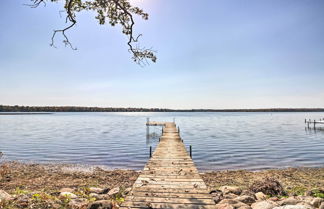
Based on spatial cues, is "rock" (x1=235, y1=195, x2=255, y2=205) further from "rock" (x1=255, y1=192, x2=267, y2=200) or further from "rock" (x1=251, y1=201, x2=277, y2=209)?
"rock" (x1=255, y1=192, x2=267, y2=200)

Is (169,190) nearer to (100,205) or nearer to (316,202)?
(100,205)

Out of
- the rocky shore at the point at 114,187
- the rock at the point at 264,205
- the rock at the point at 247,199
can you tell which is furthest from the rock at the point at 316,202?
the rock at the point at 247,199

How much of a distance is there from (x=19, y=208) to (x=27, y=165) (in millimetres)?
12779

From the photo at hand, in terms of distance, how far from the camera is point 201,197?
6.58 meters

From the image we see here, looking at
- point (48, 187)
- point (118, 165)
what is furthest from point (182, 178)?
point (118, 165)

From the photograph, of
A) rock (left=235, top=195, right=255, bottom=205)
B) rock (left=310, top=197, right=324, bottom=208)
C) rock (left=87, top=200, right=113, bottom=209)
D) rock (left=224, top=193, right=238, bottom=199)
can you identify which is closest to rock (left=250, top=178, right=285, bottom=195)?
rock (left=224, top=193, right=238, bottom=199)

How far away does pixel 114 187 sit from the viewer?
10852 millimetres

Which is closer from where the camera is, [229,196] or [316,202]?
[316,202]

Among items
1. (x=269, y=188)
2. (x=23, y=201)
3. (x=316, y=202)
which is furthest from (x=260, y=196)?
(x=23, y=201)

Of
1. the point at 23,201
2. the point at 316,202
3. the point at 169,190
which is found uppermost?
the point at 23,201

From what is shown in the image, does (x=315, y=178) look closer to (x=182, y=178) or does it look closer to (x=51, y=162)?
(x=182, y=178)

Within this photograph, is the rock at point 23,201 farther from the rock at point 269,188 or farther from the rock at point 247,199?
the rock at point 269,188

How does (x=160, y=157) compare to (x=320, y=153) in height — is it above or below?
above

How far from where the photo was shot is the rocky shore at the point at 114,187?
6434mm
